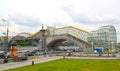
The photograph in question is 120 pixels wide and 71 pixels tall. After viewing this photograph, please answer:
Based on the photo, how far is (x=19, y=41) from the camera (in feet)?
549

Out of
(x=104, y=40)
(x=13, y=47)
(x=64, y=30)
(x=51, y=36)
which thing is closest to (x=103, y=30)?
(x=104, y=40)

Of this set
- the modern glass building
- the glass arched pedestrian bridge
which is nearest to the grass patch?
the glass arched pedestrian bridge

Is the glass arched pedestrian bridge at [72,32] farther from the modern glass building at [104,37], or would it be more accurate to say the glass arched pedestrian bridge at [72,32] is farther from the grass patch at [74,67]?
the grass patch at [74,67]

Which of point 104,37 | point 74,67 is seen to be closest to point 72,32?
point 104,37

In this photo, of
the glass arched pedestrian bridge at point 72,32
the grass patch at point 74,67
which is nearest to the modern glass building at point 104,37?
the glass arched pedestrian bridge at point 72,32

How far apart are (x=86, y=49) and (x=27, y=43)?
7004 cm

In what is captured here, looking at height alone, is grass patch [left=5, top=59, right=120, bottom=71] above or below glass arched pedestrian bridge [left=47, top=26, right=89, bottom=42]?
below

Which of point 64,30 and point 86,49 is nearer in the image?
point 86,49

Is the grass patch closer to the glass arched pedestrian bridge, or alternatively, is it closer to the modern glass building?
the glass arched pedestrian bridge

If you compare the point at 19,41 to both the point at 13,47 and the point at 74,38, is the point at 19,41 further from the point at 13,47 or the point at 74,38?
the point at 13,47

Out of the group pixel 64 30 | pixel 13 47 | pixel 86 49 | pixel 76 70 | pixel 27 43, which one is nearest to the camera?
pixel 76 70

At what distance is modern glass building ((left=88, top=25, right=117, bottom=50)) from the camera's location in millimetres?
124162

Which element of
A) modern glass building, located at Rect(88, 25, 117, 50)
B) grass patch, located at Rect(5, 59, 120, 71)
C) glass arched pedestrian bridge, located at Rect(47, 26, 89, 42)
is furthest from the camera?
modern glass building, located at Rect(88, 25, 117, 50)

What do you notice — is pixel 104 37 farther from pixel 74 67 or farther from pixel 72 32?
pixel 74 67
